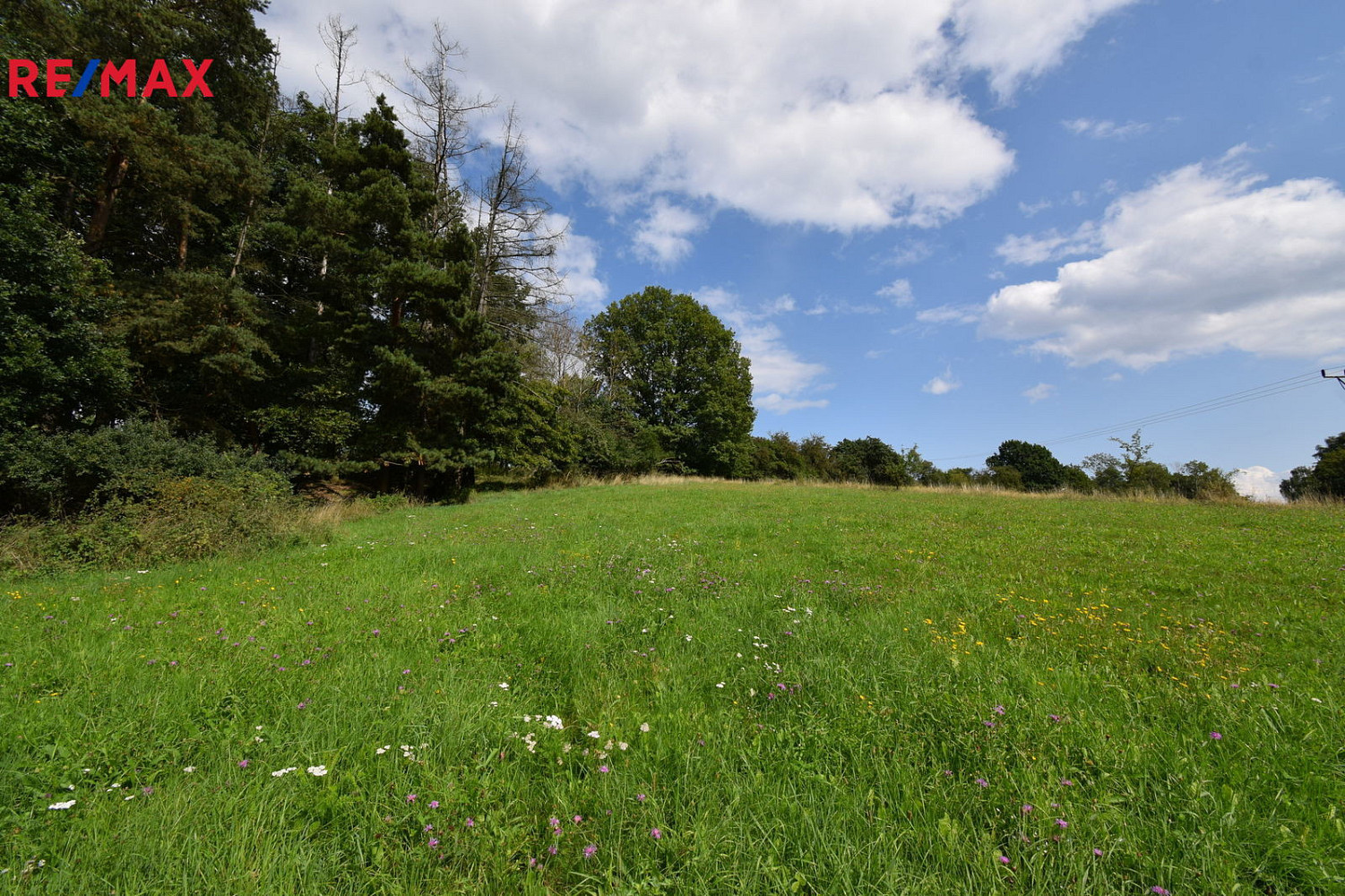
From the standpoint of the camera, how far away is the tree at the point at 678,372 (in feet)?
114

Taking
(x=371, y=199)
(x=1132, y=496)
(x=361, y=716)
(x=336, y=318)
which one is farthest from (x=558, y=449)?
(x=1132, y=496)

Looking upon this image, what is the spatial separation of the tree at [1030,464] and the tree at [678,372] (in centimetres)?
4912

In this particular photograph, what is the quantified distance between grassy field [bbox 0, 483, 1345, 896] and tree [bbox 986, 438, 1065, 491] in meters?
69.1

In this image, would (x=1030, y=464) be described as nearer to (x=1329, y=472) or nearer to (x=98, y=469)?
(x=1329, y=472)

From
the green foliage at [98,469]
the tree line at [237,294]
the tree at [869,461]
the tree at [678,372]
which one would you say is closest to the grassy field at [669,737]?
the green foliage at [98,469]

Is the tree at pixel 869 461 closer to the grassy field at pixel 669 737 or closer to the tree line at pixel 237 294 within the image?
the tree line at pixel 237 294

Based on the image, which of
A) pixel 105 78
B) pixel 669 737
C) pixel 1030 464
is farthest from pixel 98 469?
pixel 1030 464

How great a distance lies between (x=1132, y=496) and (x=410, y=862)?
27.7m

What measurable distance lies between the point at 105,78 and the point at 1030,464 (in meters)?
83.0

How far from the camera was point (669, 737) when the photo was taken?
8.64ft

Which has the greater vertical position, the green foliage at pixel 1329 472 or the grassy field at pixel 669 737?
the green foliage at pixel 1329 472

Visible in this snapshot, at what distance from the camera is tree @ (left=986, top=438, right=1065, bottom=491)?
59.6 m

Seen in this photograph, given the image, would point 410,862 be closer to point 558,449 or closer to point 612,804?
point 612,804

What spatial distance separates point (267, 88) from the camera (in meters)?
16.8
